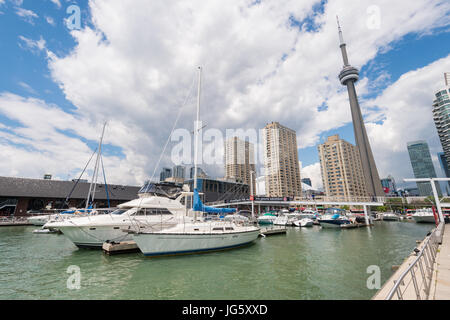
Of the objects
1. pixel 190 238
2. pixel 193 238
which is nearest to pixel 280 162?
pixel 193 238

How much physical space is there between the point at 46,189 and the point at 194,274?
52.3 m

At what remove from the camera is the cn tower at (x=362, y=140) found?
8919cm

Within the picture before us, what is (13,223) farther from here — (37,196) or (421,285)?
(421,285)

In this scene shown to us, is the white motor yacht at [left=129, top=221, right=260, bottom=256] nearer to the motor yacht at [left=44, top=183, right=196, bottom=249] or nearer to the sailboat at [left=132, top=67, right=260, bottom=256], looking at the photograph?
the sailboat at [left=132, top=67, right=260, bottom=256]

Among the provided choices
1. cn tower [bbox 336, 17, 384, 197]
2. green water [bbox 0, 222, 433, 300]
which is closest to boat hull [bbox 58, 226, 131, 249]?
green water [bbox 0, 222, 433, 300]

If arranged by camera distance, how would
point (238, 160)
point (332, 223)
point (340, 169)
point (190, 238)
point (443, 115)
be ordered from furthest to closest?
point (238, 160) → point (340, 169) → point (443, 115) → point (332, 223) → point (190, 238)

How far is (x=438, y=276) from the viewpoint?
6.22 metres

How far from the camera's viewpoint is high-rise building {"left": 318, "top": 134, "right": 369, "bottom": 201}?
4424 inches

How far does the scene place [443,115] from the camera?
262 feet

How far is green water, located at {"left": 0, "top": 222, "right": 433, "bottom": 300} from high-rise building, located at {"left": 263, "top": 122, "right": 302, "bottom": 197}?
11526 cm
